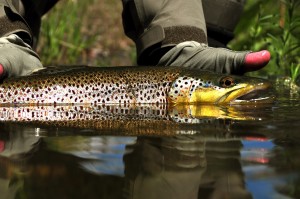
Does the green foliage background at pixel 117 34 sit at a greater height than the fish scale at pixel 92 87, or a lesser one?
greater

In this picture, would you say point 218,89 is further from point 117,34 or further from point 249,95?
point 117,34

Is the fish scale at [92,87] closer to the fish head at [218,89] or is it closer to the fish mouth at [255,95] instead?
the fish head at [218,89]

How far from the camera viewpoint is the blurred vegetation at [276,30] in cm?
471

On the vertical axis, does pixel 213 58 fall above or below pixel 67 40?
below

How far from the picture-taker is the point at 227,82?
137 inches

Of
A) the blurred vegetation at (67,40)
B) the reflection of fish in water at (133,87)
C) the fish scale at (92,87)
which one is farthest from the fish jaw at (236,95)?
the blurred vegetation at (67,40)

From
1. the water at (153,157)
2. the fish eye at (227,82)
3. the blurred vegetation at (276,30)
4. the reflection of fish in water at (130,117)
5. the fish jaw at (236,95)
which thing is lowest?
the water at (153,157)

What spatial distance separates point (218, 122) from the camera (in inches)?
93.7

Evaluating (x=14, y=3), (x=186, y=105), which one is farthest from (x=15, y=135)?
(x=14, y=3)

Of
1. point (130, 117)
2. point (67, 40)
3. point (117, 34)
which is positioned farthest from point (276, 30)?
point (117, 34)

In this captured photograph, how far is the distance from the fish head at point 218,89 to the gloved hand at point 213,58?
0.08 metres

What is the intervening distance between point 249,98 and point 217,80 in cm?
23

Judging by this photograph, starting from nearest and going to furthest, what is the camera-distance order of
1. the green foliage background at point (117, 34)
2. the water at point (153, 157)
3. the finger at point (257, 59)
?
the water at point (153, 157) < the finger at point (257, 59) < the green foliage background at point (117, 34)

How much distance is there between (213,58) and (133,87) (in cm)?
54
